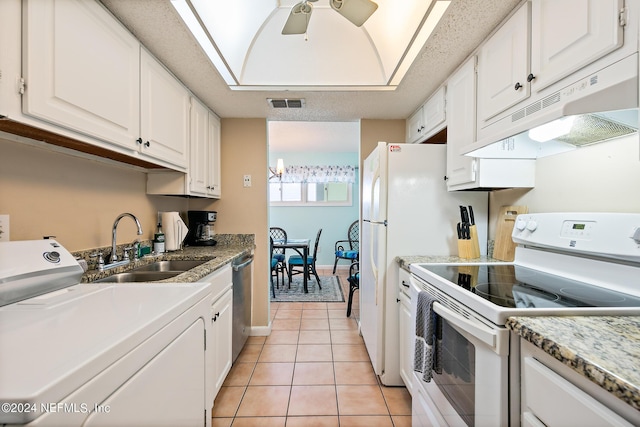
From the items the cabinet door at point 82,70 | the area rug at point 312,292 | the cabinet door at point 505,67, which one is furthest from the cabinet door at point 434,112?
the area rug at point 312,292

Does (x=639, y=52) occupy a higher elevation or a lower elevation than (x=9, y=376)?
higher

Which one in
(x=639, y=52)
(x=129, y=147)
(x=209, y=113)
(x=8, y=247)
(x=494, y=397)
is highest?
(x=209, y=113)

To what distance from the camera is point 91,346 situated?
23.2 inches

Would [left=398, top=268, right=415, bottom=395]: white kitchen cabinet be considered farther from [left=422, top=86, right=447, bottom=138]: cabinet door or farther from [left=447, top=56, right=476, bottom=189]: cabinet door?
[left=422, top=86, right=447, bottom=138]: cabinet door

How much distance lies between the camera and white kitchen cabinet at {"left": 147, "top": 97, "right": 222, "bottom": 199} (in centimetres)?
200

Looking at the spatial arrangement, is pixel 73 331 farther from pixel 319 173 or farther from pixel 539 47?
pixel 319 173

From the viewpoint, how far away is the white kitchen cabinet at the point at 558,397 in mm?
544

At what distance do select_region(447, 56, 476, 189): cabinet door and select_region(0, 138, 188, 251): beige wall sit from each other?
2037mm

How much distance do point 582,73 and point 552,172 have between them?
26.8 inches

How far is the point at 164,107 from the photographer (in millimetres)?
1689

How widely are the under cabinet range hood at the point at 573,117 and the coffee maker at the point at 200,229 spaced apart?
2100 millimetres

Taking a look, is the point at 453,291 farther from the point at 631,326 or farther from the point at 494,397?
the point at 631,326

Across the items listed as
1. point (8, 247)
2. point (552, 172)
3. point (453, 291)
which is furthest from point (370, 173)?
point (8, 247)

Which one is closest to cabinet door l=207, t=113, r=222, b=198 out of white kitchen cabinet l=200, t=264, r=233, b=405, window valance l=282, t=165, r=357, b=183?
white kitchen cabinet l=200, t=264, r=233, b=405
